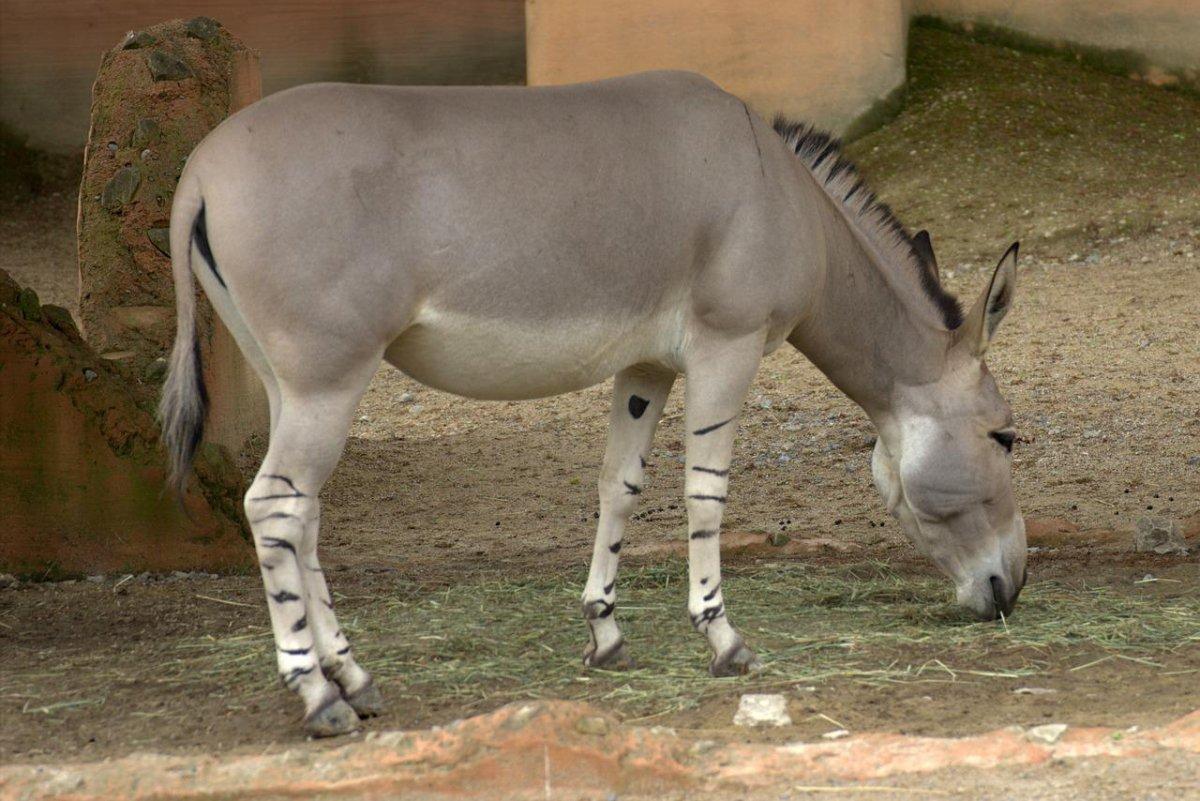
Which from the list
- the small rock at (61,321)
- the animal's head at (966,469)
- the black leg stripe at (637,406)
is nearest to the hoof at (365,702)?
the black leg stripe at (637,406)

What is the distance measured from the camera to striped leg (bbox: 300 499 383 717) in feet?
14.5

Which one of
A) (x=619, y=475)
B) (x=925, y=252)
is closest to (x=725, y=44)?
(x=925, y=252)

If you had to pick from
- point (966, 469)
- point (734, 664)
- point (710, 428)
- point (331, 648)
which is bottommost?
point (734, 664)

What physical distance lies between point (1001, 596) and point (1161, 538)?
1324 mm

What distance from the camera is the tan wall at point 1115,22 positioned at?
12.5 m

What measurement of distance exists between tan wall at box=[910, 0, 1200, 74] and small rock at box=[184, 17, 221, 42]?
7.69 metres

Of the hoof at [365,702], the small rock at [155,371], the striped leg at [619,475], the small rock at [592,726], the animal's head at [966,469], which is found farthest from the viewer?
the small rock at [155,371]

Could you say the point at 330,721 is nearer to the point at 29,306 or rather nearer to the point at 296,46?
the point at 29,306

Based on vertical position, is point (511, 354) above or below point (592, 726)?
above

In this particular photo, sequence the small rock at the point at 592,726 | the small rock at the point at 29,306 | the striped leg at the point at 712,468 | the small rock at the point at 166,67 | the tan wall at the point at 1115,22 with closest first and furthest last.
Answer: the small rock at the point at 592,726 < the striped leg at the point at 712,468 < the small rock at the point at 29,306 < the small rock at the point at 166,67 < the tan wall at the point at 1115,22

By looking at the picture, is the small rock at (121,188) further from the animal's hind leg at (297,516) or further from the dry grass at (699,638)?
the animal's hind leg at (297,516)

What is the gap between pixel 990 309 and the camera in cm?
494

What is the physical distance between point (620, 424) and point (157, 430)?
2045 mm

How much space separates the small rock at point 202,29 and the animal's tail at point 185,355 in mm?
3254
